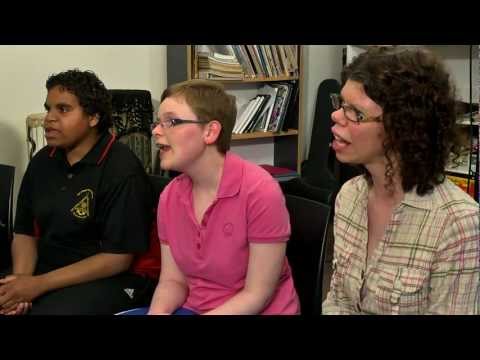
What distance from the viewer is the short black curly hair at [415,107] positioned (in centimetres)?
124

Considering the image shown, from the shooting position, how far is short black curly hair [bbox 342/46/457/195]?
48.8 inches

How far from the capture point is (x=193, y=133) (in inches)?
60.7

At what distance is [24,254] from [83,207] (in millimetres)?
342

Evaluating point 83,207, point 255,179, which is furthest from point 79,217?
point 255,179

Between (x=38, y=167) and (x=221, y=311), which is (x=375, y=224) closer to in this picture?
(x=221, y=311)

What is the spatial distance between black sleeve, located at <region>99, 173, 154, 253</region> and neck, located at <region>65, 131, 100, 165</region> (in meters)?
0.21

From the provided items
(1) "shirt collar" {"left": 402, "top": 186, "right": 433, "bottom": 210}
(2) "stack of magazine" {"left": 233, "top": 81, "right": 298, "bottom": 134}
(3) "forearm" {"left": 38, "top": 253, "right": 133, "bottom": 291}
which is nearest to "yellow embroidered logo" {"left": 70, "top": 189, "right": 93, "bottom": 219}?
(3) "forearm" {"left": 38, "top": 253, "right": 133, "bottom": 291}

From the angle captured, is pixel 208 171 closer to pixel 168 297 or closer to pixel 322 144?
pixel 168 297

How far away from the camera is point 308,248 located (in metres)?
1.60

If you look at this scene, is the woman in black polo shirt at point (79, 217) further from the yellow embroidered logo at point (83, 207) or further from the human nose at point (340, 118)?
the human nose at point (340, 118)

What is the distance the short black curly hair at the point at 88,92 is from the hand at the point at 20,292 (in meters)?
0.62
